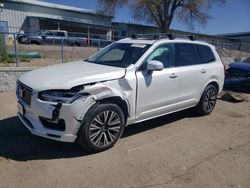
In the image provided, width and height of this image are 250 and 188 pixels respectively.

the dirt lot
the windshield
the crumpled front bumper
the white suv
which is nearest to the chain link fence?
the windshield

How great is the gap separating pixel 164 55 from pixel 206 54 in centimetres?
155

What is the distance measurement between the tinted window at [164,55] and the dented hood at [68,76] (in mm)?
772

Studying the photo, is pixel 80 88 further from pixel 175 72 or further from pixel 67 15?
pixel 67 15

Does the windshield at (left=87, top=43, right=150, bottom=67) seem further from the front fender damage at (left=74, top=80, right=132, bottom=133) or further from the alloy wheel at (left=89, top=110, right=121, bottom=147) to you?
the alloy wheel at (left=89, top=110, right=121, bottom=147)

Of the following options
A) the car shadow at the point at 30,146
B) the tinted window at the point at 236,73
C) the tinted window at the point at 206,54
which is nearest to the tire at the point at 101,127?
the car shadow at the point at 30,146

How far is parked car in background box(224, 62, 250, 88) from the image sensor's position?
27.9ft

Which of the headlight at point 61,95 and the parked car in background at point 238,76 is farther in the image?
the parked car in background at point 238,76

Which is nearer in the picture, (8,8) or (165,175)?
(165,175)

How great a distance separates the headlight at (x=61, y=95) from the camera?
10.7 ft

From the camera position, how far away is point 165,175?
10.4 ft

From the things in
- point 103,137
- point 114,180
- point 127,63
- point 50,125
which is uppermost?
point 127,63

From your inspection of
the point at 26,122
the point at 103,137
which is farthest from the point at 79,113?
the point at 26,122

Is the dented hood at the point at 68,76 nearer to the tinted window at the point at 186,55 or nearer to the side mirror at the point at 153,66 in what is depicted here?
the side mirror at the point at 153,66

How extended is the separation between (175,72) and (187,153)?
5.19 ft
